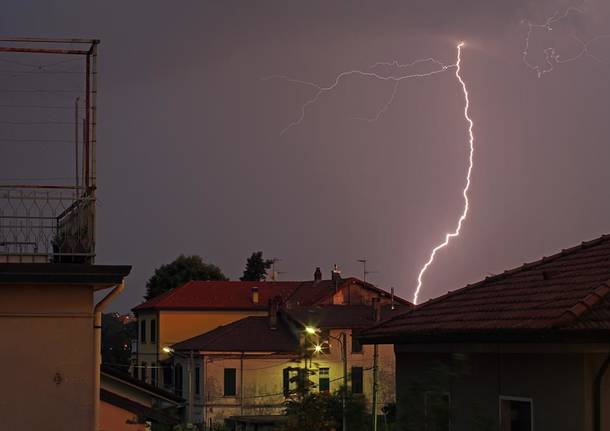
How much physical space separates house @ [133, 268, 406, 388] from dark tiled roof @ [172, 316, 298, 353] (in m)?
8.00

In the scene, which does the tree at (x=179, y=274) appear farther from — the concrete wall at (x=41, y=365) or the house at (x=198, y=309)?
the concrete wall at (x=41, y=365)

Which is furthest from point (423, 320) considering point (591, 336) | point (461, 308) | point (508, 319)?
point (591, 336)

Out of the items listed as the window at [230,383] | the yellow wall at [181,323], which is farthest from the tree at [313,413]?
the yellow wall at [181,323]

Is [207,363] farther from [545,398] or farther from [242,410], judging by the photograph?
[545,398]

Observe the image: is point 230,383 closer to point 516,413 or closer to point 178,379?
point 178,379

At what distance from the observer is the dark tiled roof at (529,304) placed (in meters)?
10.7

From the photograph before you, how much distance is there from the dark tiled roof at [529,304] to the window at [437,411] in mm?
4546

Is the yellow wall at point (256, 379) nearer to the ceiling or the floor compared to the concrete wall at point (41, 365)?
nearer to the floor

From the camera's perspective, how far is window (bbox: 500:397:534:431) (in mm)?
11695

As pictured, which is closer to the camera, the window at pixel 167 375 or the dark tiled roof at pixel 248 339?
the dark tiled roof at pixel 248 339

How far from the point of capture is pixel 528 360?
11.8m

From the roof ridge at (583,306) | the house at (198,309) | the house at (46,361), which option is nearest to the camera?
the house at (46,361)

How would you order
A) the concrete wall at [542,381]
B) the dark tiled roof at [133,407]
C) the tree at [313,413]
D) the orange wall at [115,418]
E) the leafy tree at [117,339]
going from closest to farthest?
the concrete wall at [542,381] < the tree at [313,413] < the dark tiled roof at [133,407] < the orange wall at [115,418] < the leafy tree at [117,339]

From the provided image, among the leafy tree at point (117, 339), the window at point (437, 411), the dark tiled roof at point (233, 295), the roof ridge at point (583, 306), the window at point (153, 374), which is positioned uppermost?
the dark tiled roof at point (233, 295)
